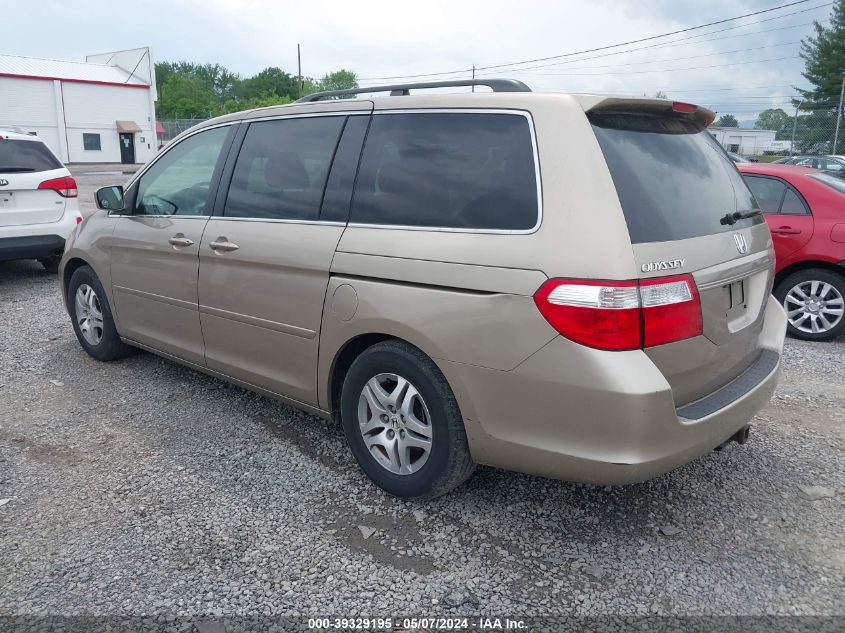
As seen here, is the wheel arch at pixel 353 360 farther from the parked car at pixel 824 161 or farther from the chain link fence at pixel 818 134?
the chain link fence at pixel 818 134

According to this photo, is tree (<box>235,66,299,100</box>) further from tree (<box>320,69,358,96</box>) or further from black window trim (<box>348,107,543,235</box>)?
black window trim (<box>348,107,543,235</box>)

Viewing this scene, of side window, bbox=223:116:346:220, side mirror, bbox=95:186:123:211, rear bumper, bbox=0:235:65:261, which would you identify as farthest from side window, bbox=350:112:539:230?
rear bumper, bbox=0:235:65:261

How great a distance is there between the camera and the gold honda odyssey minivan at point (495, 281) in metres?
2.56

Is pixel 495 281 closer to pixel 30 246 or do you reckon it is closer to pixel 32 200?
pixel 30 246

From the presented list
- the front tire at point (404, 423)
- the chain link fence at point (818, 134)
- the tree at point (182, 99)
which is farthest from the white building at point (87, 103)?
the front tire at point (404, 423)

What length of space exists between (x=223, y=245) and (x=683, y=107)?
2479 millimetres

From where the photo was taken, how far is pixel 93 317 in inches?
209

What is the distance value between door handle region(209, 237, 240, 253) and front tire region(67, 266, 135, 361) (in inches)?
62.7

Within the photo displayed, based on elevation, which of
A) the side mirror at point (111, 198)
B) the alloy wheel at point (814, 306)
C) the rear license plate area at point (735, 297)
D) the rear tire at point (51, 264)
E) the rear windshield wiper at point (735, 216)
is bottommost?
the alloy wheel at point (814, 306)

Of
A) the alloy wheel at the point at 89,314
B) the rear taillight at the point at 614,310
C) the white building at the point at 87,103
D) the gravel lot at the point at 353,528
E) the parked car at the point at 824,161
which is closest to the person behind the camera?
the rear taillight at the point at 614,310

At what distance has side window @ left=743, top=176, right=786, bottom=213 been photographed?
641 cm

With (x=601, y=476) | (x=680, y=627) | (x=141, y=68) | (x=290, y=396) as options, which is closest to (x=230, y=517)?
(x=290, y=396)

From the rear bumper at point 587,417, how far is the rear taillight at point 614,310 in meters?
0.05

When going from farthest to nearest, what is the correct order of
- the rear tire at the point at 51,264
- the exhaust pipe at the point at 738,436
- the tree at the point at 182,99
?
1. the tree at the point at 182,99
2. the rear tire at the point at 51,264
3. the exhaust pipe at the point at 738,436
